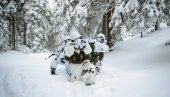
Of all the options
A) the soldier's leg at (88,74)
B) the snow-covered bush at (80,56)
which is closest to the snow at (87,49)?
the snow-covered bush at (80,56)

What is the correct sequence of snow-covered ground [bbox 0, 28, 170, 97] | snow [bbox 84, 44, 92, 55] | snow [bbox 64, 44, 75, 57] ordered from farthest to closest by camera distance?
snow [bbox 84, 44, 92, 55] → snow [bbox 64, 44, 75, 57] → snow-covered ground [bbox 0, 28, 170, 97]

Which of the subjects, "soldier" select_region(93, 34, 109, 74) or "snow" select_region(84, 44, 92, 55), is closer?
"snow" select_region(84, 44, 92, 55)

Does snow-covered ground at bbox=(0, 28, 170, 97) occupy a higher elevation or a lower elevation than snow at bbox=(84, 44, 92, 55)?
lower

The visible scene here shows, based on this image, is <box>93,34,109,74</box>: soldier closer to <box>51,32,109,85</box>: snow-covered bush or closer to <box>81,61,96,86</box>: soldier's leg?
<box>51,32,109,85</box>: snow-covered bush

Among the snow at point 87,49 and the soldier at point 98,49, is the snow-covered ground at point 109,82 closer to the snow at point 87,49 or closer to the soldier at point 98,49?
the soldier at point 98,49

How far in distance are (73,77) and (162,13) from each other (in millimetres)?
3694

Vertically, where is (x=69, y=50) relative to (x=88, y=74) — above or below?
above

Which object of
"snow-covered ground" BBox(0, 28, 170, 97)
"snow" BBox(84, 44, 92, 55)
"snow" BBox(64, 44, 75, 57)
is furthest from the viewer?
"snow" BBox(84, 44, 92, 55)

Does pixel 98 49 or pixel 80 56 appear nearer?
pixel 80 56

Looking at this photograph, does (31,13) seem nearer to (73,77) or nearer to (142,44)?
(142,44)

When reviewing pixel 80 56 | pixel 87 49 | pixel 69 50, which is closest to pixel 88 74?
pixel 80 56

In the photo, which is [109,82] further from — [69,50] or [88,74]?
[69,50]

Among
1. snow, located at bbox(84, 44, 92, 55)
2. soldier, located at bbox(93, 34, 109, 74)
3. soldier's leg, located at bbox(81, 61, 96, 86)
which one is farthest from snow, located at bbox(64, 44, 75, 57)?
soldier, located at bbox(93, 34, 109, 74)

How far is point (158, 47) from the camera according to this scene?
33.0ft
